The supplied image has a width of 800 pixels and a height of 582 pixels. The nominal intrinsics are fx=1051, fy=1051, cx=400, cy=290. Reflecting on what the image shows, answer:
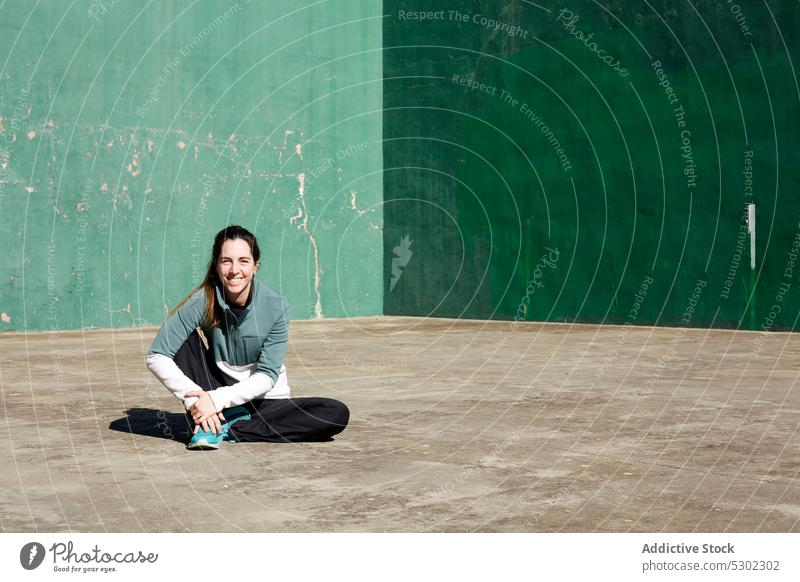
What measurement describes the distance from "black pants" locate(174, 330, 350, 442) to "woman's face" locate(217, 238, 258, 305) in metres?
0.29

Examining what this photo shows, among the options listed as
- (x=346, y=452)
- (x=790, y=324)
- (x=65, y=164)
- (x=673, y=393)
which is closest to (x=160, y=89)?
(x=65, y=164)

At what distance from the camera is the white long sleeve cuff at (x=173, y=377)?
4328 millimetres

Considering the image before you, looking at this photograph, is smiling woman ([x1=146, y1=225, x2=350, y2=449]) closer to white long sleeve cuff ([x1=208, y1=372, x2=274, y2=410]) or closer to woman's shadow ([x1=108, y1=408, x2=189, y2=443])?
white long sleeve cuff ([x1=208, y1=372, x2=274, y2=410])

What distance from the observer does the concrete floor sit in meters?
3.15

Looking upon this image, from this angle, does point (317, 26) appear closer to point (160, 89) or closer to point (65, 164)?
point (160, 89)

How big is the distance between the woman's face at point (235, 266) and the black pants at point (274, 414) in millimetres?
290

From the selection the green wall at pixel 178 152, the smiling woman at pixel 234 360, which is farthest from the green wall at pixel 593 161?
the smiling woman at pixel 234 360

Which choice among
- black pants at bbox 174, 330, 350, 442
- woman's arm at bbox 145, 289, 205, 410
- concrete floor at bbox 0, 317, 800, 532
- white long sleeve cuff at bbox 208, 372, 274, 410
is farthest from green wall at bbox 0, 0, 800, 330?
white long sleeve cuff at bbox 208, 372, 274, 410

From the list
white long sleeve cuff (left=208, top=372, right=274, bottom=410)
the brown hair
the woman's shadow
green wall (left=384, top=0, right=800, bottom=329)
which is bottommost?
the woman's shadow

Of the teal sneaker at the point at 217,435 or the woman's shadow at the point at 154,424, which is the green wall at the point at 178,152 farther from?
the teal sneaker at the point at 217,435

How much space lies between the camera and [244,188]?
13.3 meters

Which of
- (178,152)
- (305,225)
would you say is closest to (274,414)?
(178,152)

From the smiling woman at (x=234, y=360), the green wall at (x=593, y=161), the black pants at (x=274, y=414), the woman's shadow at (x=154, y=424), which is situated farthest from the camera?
the green wall at (x=593, y=161)

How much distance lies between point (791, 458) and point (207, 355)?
2419mm
